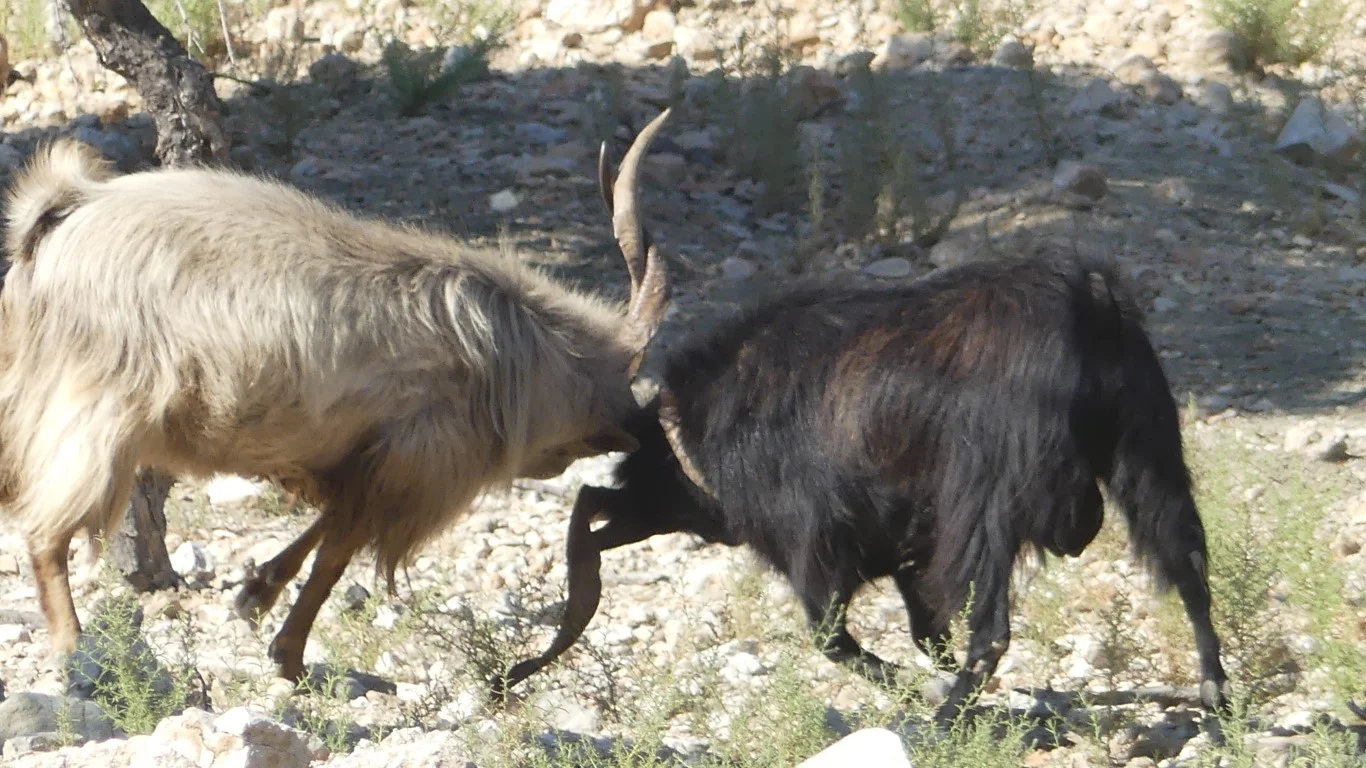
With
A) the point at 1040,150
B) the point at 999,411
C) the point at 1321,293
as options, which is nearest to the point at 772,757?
the point at 999,411

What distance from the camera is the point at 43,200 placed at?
4.93m

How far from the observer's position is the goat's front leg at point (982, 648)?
470 cm

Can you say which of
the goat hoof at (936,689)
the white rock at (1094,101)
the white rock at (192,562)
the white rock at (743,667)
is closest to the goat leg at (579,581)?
the white rock at (743,667)

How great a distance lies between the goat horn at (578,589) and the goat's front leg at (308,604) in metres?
0.66

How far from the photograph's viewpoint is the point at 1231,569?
17.0 feet

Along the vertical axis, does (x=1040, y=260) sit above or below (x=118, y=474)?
above

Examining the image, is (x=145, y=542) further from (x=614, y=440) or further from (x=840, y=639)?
(x=840, y=639)

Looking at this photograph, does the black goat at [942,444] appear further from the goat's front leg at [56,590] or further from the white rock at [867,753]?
the goat's front leg at [56,590]

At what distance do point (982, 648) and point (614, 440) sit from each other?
4.81 feet

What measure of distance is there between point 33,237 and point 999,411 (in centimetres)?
281

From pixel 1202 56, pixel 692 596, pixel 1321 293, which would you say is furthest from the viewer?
pixel 1202 56

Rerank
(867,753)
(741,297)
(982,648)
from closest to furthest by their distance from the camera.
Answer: (867,753) < (982,648) < (741,297)

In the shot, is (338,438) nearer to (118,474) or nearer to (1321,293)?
(118,474)

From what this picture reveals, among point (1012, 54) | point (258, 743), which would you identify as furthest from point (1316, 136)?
point (258, 743)
